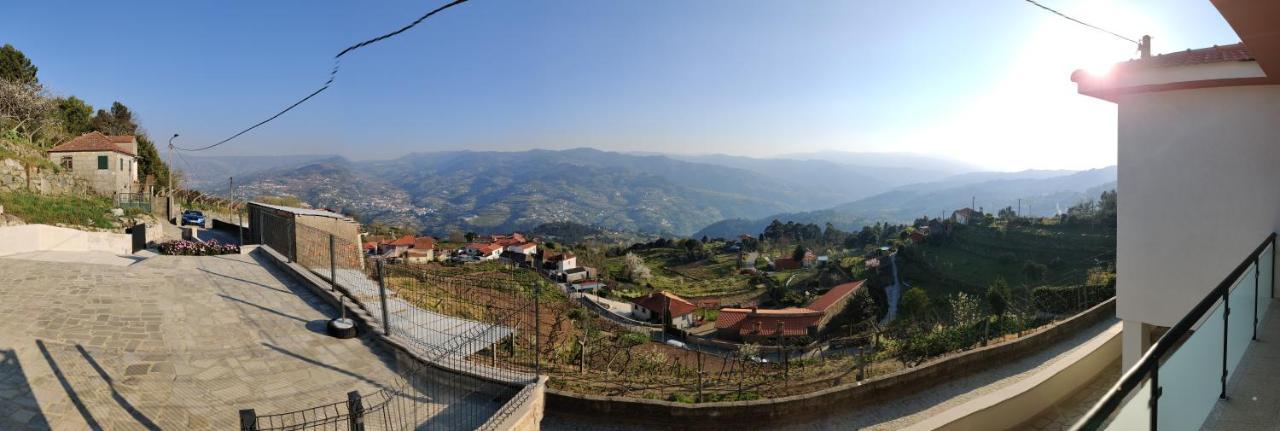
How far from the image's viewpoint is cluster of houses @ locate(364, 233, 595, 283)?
43.2m

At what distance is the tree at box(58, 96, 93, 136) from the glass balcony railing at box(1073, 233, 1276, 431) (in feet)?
138

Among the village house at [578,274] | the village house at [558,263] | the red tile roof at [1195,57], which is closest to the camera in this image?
the red tile roof at [1195,57]

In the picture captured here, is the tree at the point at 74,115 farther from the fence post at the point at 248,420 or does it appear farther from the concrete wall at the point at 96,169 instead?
the fence post at the point at 248,420

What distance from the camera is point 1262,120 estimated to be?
17.8 ft

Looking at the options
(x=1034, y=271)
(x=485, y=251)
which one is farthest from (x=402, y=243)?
(x=1034, y=271)

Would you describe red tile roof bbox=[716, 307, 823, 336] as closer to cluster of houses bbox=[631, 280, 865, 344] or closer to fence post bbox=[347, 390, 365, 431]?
cluster of houses bbox=[631, 280, 865, 344]

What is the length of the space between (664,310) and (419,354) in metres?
26.4

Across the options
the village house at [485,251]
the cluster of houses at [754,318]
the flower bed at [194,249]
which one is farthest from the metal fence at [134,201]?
the village house at [485,251]

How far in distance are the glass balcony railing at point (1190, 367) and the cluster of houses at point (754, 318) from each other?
22130 millimetres

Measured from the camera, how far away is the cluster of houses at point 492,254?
43.2 meters

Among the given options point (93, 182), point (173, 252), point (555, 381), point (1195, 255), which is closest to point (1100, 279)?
point (1195, 255)

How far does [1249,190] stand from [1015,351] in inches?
233

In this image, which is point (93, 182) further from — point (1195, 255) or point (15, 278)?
point (1195, 255)

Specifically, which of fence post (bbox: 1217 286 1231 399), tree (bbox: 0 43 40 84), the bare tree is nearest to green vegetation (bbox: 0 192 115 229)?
the bare tree
